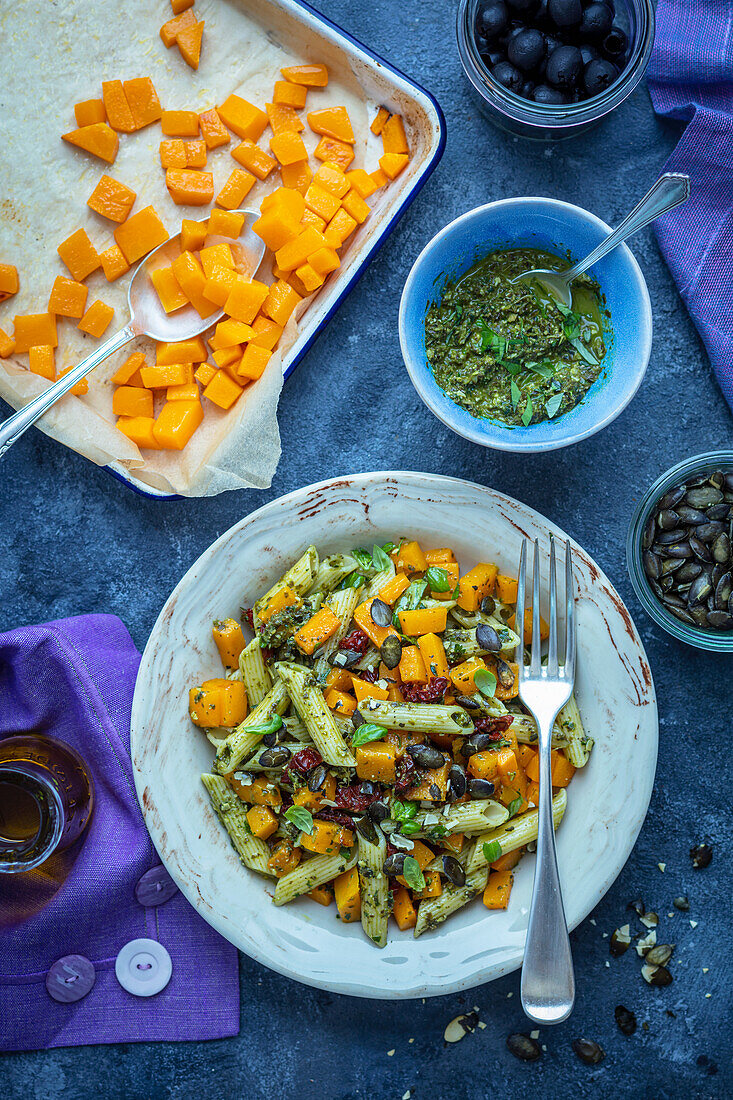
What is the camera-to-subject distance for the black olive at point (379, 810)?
1.92m

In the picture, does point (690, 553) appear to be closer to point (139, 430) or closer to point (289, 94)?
point (139, 430)

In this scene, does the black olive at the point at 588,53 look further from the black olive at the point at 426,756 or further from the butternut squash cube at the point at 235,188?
the black olive at the point at 426,756

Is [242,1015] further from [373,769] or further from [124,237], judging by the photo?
[124,237]

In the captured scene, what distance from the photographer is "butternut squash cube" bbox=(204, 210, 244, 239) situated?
220 cm

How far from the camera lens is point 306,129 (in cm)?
228

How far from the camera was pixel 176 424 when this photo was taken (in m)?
2.22

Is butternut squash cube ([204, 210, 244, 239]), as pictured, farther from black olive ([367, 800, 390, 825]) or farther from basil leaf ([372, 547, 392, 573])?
black olive ([367, 800, 390, 825])

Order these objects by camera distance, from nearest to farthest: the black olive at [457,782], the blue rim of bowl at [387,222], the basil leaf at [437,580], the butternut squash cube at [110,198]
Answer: the black olive at [457,782]
the basil leaf at [437,580]
the blue rim of bowl at [387,222]
the butternut squash cube at [110,198]

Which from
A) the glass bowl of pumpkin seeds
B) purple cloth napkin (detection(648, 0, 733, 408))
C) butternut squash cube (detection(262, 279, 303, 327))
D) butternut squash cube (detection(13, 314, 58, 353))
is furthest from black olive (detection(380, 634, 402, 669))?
butternut squash cube (detection(13, 314, 58, 353))

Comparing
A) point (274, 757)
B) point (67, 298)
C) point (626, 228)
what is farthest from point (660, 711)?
point (67, 298)

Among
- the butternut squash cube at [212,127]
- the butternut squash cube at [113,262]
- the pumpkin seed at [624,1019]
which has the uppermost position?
the butternut squash cube at [212,127]

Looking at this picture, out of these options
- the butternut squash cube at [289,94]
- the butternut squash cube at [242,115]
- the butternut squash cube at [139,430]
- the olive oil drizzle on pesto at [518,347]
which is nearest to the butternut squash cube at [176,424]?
the butternut squash cube at [139,430]

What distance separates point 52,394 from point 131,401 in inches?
8.8

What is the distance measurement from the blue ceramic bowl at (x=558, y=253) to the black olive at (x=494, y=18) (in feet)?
1.58
